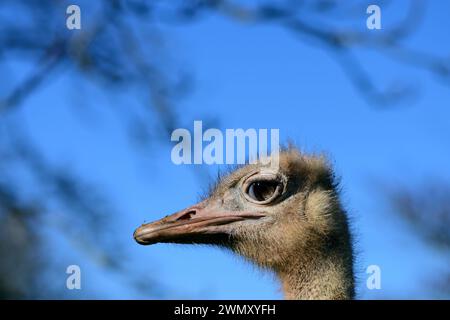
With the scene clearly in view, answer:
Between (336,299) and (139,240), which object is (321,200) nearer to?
(336,299)

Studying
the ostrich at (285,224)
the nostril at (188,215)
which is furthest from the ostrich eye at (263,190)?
the nostril at (188,215)

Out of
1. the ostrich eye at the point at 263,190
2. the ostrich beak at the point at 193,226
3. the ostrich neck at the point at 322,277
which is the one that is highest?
the ostrich eye at the point at 263,190

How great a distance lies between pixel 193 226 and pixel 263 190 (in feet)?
1.09

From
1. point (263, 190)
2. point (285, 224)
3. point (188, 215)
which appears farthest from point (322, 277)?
point (188, 215)

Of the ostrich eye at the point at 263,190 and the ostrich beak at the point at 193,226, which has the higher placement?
the ostrich eye at the point at 263,190

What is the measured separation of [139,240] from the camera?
4367 mm

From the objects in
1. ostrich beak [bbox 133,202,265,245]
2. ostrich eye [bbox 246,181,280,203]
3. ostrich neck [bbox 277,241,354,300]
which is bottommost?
ostrich neck [bbox 277,241,354,300]

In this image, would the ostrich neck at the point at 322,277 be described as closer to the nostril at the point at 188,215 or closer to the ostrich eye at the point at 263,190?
the ostrich eye at the point at 263,190

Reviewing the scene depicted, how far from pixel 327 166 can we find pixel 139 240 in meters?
0.84

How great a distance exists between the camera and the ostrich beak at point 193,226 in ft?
14.3

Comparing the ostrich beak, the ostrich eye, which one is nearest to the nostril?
the ostrich beak

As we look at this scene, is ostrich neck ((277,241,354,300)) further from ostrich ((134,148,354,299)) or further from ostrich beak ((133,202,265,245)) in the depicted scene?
ostrich beak ((133,202,265,245))

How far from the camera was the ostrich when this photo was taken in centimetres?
443
